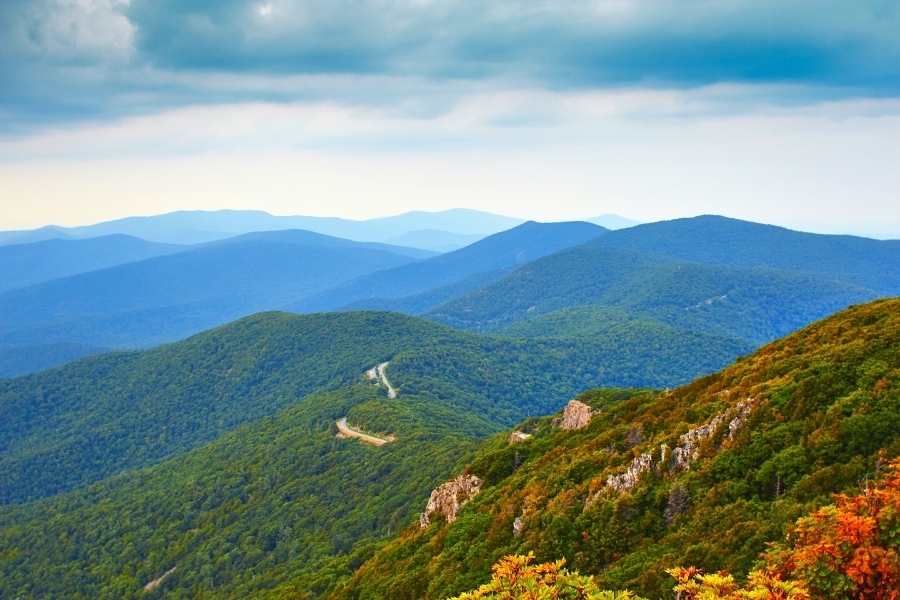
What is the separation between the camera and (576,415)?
54.3 m

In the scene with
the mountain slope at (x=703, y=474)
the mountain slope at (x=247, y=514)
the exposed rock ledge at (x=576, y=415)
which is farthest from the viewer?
the mountain slope at (x=247, y=514)

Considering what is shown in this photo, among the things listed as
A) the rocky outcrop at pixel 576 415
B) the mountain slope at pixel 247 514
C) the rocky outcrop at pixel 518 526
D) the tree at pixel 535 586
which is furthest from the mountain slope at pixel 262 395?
the tree at pixel 535 586

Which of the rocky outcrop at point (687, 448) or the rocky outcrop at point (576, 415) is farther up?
the rocky outcrop at point (687, 448)

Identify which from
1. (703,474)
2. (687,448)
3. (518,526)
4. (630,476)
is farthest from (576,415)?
(703,474)

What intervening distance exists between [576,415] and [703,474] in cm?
2684

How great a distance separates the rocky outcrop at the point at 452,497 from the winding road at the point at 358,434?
51.0 metres

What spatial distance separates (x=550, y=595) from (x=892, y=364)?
18.8 m

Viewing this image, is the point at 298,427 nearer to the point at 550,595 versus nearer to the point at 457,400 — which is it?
the point at 457,400

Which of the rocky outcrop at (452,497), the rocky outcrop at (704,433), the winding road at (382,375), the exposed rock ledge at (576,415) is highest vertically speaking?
the rocky outcrop at (704,433)

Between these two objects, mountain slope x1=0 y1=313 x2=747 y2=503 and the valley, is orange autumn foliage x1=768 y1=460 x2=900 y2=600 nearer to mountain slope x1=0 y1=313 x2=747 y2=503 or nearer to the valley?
the valley

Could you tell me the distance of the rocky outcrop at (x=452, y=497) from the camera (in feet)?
147

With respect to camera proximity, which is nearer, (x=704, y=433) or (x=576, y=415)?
(x=704, y=433)

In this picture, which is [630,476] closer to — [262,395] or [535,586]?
[535,586]

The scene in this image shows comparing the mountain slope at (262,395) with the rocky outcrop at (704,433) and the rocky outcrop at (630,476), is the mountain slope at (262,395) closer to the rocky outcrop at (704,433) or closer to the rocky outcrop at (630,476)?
the rocky outcrop at (630,476)
